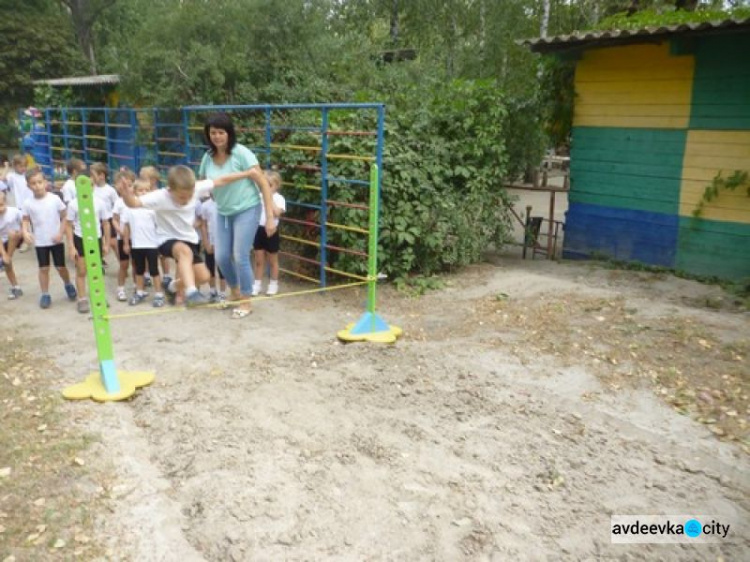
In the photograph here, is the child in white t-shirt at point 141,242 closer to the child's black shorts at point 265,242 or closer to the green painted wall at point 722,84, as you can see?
the child's black shorts at point 265,242

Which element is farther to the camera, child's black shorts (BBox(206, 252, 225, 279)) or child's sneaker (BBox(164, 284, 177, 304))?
child's sneaker (BBox(164, 284, 177, 304))

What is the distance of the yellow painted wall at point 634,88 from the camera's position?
7.43 m

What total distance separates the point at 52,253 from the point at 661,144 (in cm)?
704

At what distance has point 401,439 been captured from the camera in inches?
147

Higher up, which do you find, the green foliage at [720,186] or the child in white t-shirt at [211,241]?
the green foliage at [720,186]

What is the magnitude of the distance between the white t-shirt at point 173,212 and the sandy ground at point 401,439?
3.03 feet

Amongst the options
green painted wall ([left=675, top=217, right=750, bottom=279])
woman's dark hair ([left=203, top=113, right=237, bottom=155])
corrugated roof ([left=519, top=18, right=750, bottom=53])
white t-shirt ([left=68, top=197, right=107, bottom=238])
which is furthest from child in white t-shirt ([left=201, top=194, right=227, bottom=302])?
green painted wall ([left=675, top=217, right=750, bottom=279])

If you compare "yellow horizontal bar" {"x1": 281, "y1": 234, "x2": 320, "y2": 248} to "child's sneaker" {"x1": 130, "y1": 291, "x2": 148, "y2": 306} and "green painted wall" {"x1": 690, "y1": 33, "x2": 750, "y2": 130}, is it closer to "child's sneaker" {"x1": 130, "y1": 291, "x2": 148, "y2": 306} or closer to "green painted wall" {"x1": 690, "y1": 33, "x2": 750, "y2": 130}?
"child's sneaker" {"x1": 130, "y1": 291, "x2": 148, "y2": 306}

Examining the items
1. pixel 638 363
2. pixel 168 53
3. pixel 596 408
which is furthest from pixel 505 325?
pixel 168 53

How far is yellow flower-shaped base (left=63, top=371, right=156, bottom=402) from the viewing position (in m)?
4.24

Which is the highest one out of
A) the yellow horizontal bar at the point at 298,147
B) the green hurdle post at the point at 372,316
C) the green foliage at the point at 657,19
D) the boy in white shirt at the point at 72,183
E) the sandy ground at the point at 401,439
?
the green foliage at the point at 657,19

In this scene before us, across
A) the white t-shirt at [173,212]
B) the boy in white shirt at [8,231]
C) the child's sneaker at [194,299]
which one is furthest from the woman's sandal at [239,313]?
the boy in white shirt at [8,231]

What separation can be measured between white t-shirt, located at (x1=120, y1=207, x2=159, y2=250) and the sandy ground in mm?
765

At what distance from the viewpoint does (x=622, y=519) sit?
3.00 metres
